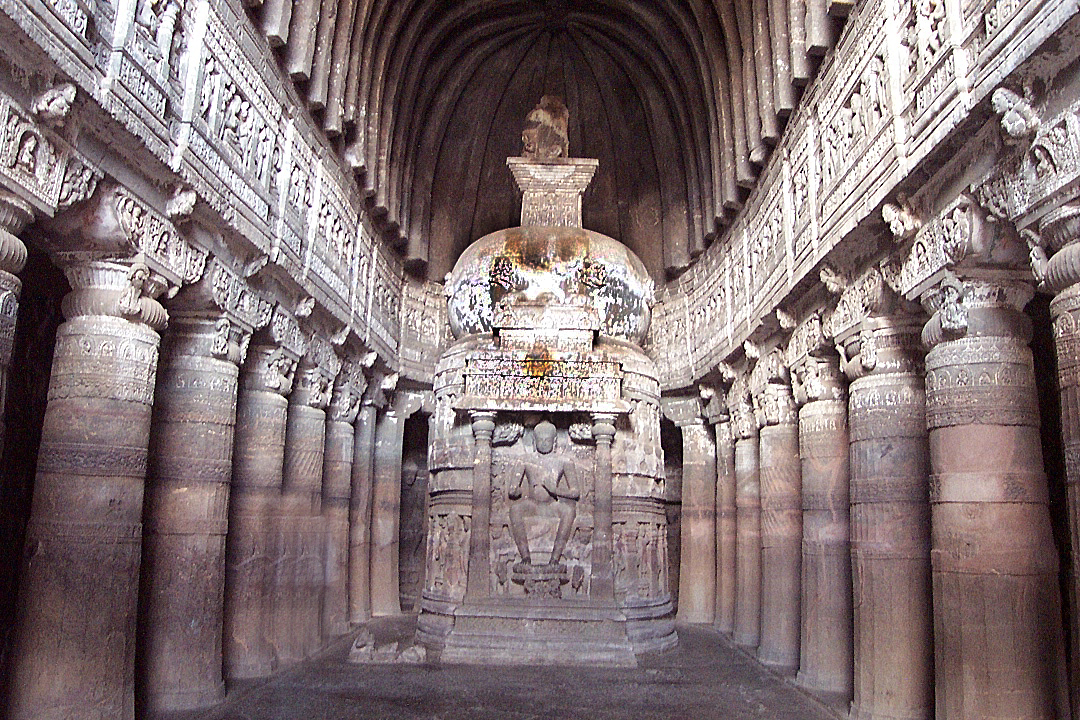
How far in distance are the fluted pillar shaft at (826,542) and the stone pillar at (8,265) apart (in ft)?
27.8

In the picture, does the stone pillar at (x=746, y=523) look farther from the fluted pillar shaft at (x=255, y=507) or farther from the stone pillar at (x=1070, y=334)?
the stone pillar at (x=1070, y=334)

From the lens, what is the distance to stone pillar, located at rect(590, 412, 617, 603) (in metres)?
11.4

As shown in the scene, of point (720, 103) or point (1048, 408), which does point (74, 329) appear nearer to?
point (1048, 408)

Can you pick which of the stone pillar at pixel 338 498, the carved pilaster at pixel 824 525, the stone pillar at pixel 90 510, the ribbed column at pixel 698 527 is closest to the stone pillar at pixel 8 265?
the stone pillar at pixel 90 510

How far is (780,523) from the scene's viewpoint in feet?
38.8

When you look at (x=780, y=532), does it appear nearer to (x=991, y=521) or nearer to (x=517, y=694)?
(x=517, y=694)

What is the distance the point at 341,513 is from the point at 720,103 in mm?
9485

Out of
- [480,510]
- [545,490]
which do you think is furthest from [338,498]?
[545,490]

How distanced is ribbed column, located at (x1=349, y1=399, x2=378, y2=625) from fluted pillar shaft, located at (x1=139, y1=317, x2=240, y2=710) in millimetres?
5871

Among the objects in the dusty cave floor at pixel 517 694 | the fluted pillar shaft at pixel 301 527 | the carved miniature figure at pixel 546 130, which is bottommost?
the dusty cave floor at pixel 517 694

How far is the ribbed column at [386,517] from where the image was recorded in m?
15.7

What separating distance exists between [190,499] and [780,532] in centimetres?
784

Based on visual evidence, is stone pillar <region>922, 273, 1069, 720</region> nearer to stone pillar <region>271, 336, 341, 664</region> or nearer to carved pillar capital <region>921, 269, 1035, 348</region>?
carved pillar capital <region>921, 269, 1035, 348</region>

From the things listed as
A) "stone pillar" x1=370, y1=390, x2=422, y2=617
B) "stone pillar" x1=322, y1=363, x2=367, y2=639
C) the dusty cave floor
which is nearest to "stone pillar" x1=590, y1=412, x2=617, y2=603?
the dusty cave floor
